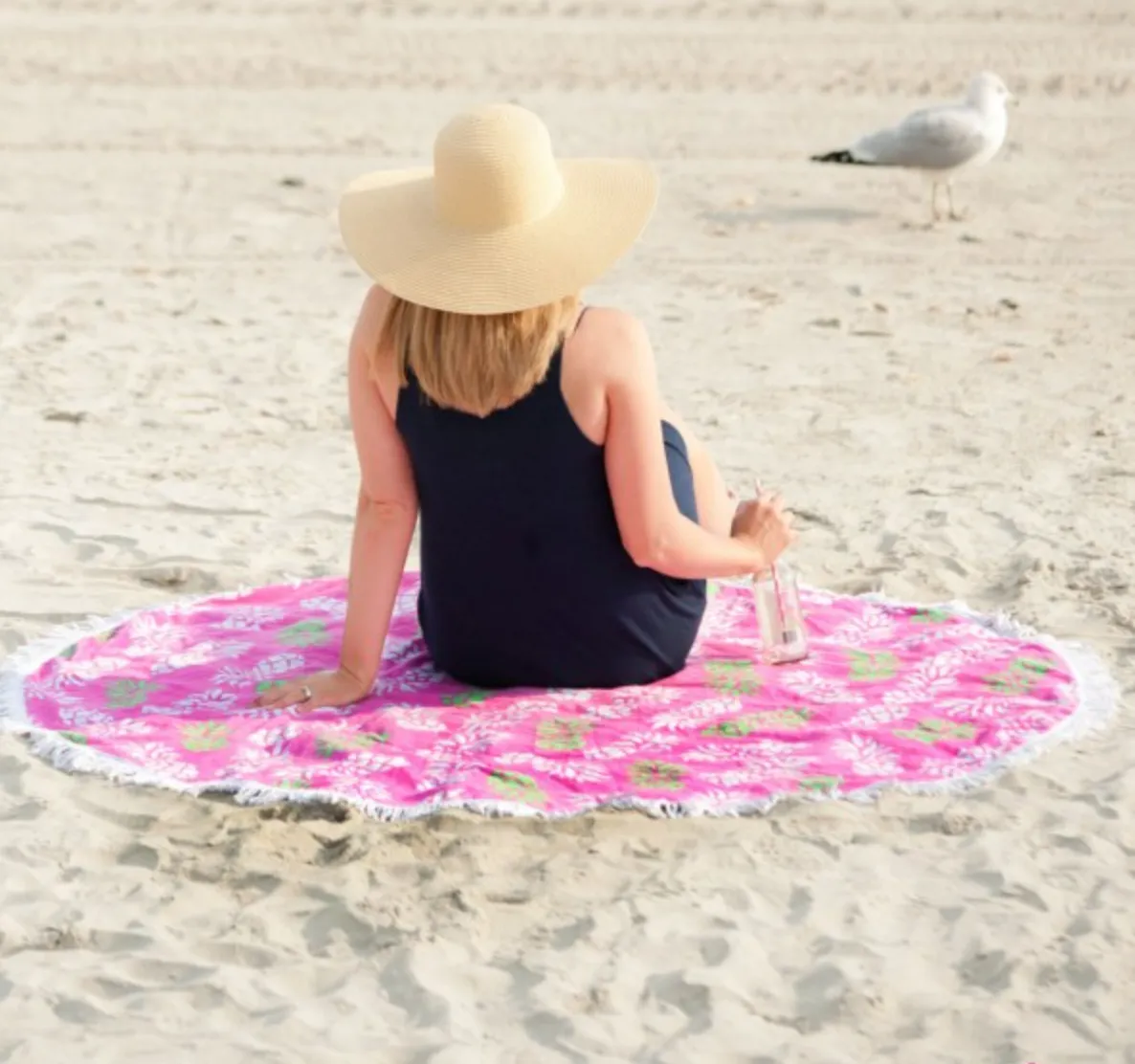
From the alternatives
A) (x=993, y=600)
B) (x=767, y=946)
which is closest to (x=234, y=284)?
(x=993, y=600)

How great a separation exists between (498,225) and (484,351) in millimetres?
228

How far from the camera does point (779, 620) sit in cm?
403

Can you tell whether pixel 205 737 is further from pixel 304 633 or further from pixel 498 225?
pixel 498 225

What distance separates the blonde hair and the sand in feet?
2.44

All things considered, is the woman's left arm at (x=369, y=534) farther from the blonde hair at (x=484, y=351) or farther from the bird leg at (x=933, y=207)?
the bird leg at (x=933, y=207)

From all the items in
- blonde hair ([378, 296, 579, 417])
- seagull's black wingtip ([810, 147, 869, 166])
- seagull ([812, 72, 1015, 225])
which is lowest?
seagull's black wingtip ([810, 147, 869, 166])

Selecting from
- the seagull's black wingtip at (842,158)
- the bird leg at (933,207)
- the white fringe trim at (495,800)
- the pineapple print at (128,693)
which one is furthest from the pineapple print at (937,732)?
the seagull's black wingtip at (842,158)

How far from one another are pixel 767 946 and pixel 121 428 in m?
3.63

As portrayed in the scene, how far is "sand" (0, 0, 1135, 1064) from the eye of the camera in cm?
288

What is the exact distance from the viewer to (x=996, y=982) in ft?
9.51

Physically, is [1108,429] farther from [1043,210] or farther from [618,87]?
[618,87]

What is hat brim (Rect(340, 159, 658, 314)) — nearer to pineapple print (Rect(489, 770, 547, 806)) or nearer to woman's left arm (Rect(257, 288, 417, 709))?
woman's left arm (Rect(257, 288, 417, 709))

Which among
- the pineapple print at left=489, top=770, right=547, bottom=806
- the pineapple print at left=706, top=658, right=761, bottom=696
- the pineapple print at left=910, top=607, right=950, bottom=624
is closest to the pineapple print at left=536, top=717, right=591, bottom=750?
the pineapple print at left=489, top=770, right=547, bottom=806

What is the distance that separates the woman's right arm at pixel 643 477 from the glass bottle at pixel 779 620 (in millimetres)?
323
